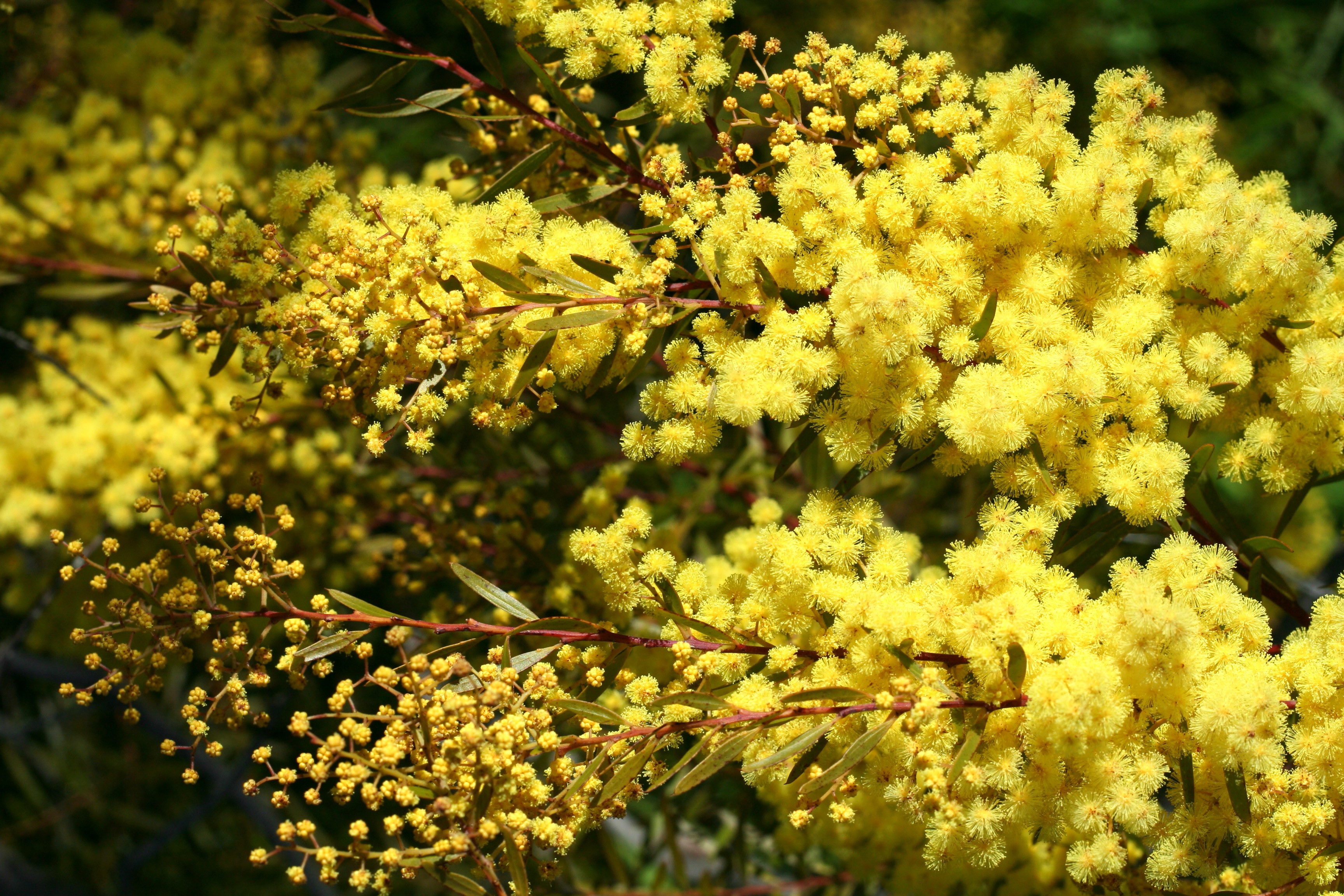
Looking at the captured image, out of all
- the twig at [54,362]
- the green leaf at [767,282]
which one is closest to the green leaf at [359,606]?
the green leaf at [767,282]

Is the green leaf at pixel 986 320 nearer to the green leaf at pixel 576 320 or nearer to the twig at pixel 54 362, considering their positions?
the green leaf at pixel 576 320

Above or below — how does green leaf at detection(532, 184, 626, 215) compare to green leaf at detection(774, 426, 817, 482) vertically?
above

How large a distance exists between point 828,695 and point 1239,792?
41 centimetres

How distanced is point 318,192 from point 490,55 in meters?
0.26

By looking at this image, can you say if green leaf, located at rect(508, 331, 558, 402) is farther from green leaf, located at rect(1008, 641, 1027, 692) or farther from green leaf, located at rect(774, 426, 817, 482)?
green leaf, located at rect(1008, 641, 1027, 692)

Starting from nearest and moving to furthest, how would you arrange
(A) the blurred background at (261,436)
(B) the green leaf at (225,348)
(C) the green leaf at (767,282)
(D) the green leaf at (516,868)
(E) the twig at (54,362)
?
(D) the green leaf at (516,868), (C) the green leaf at (767,282), (B) the green leaf at (225,348), (E) the twig at (54,362), (A) the blurred background at (261,436)

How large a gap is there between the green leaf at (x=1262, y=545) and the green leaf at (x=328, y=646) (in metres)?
0.97

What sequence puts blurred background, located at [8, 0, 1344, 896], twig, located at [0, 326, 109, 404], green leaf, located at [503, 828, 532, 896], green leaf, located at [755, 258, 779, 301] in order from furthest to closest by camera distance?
blurred background, located at [8, 0, 1344, 896] → twig, located at [0, 326, 109, 404] → green leaf, located at [755, 258, 779, 301] → green leaf, located at [503, 828, 532, 896]

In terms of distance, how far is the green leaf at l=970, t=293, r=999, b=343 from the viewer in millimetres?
980

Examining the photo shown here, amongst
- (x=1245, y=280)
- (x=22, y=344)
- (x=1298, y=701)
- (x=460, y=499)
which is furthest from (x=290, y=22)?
(x=1298, y=701)

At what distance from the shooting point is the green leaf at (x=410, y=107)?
1163 mm

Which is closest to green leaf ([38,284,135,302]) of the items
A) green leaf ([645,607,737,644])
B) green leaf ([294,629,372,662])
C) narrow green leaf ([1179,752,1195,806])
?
green leaf ([294,629,372,662])

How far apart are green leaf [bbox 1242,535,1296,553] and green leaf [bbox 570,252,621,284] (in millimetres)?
755

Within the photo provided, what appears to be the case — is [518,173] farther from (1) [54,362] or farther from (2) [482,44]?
(1) [54,362]
